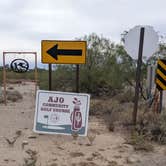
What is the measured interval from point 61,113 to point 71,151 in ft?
5.30

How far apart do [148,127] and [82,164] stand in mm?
3241

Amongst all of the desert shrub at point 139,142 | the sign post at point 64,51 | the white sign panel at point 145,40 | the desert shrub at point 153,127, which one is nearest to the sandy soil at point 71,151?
the desert shrub at point 139,142

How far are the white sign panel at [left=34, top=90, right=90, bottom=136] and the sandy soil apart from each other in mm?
222

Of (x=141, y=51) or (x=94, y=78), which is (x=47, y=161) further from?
(x=94, y=78)

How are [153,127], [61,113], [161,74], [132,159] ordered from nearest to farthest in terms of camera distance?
[132,159]
[61,113]
[153,127]
[161,74]

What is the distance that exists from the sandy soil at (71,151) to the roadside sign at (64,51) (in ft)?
6.25

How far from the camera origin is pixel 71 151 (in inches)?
358

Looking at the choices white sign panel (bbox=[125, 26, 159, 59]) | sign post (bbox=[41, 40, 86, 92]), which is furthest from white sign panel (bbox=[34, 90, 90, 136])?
white sign panel (bbox=[125, 26, 159, 59])

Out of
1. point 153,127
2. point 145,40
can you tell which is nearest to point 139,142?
point 153,127

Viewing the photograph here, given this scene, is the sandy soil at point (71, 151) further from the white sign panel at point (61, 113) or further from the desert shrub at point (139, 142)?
the white sign panel at point (61, 113)

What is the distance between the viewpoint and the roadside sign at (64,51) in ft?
35.9

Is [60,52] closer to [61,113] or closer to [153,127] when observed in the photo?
[61,113]

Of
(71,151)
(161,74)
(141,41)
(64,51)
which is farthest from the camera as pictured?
(161,74)

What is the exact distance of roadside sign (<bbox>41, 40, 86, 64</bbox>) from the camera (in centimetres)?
1094
